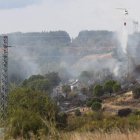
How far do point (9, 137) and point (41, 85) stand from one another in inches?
2385

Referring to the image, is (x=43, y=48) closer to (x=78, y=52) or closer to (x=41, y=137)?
(x=78, y=52)

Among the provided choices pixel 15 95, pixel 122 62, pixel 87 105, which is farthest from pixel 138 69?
pixel 15 95

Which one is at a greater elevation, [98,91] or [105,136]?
[105,136]

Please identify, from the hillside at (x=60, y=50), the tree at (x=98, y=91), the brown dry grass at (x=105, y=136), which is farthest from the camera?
the hillside at (x=60, y=50)

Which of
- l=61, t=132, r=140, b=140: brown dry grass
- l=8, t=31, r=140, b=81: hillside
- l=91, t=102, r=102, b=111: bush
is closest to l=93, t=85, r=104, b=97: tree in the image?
l=91, t=102, r=102, b=111: bush

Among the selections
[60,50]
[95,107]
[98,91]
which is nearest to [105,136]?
[95,107]

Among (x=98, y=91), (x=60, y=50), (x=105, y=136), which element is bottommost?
(x=98, y=91)

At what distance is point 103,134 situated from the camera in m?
4.69

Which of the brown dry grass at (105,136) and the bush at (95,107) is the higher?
the brown dry grass at (105,136)

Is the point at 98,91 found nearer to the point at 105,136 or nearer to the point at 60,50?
the point at 105,136

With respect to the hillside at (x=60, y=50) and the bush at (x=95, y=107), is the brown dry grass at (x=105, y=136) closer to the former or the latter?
the bush at (x=95, y=107)

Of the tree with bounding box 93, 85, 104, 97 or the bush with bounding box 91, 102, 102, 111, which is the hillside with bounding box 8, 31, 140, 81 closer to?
the tree with bounding box 93, 85, 104, 97

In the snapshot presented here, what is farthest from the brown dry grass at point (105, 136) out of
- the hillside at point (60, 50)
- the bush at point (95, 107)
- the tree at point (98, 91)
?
the hillside at point (60, 50)

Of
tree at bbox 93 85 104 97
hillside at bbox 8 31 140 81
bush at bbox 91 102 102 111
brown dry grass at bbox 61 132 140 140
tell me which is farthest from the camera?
hillside at bbox 8 31 140 81
